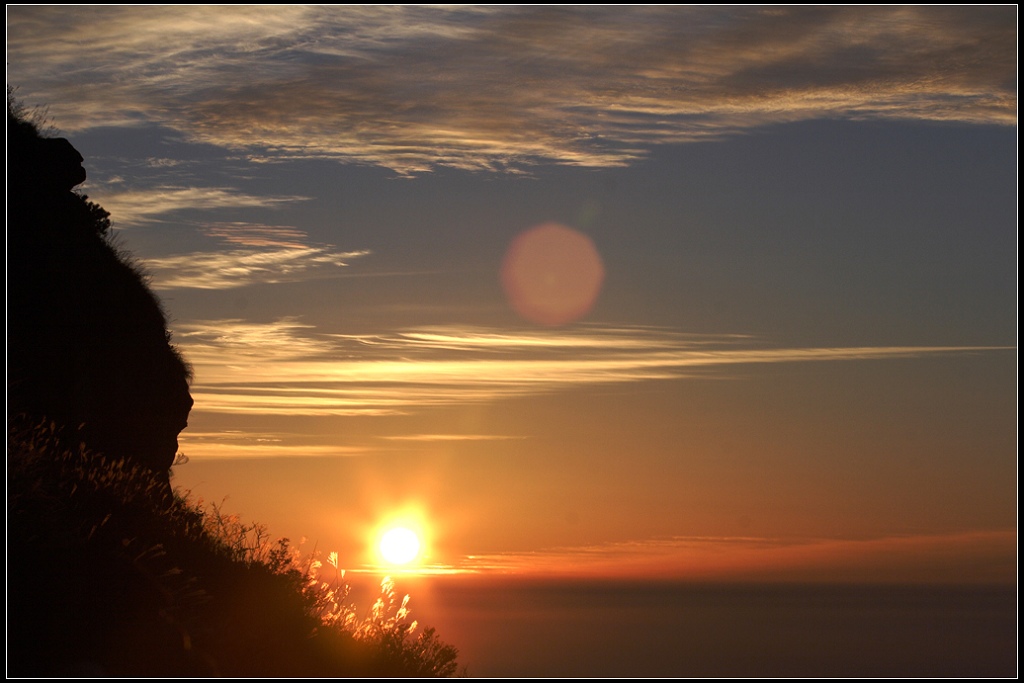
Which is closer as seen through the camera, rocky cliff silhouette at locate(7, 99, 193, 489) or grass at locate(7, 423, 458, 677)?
grass at locate(7, 423, 458, 677)

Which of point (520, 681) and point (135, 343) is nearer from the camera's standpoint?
point (520, 681)

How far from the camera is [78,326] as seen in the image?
52.6ft

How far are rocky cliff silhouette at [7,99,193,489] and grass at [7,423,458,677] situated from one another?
42.6 inches

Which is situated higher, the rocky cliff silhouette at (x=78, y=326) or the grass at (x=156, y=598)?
the rocky cliff silhouette at (x=78, y=326)

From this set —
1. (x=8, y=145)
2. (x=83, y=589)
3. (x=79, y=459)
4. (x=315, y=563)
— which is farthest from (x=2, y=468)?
(x=8, y=145)

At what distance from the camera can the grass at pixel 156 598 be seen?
968 centimetres

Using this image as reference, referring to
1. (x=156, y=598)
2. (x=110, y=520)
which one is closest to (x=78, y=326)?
(x=110, y=520)

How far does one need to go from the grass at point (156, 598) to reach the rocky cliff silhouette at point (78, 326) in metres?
1.08

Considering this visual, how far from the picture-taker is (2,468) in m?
10.6

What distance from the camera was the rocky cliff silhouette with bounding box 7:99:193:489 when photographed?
1505 cm

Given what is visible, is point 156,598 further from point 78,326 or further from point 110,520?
point 78,326

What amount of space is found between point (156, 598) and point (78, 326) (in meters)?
6.96

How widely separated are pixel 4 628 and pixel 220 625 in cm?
291

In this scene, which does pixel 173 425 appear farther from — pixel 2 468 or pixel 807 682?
pixel 807 682
